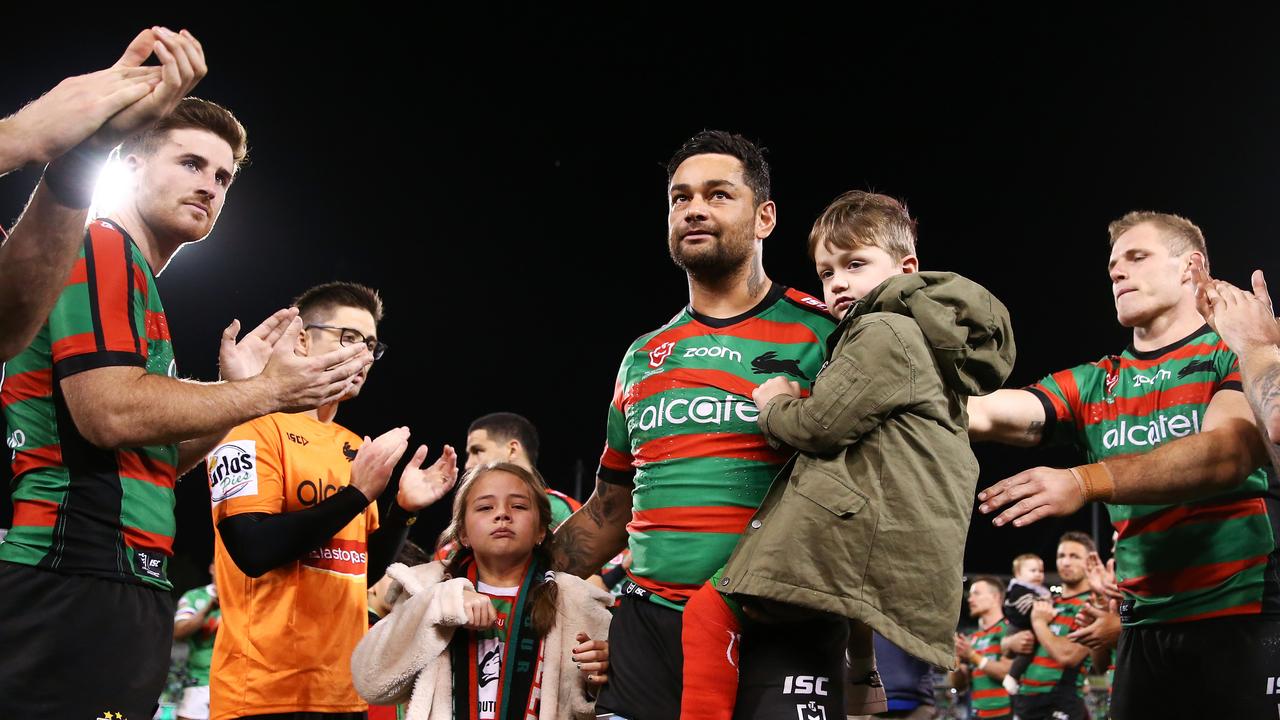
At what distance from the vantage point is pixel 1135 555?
125 inches

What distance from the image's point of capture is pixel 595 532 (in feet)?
10.4

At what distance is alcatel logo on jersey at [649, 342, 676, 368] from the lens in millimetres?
2871

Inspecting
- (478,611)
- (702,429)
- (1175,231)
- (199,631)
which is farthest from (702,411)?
(199,631)

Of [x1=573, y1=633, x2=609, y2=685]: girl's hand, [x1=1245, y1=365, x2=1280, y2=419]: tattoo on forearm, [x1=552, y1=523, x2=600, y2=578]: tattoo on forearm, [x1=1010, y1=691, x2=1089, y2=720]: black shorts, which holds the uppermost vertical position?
[x1=1245, y1=365, x2=1280, y2=419]: tattoo on forearm

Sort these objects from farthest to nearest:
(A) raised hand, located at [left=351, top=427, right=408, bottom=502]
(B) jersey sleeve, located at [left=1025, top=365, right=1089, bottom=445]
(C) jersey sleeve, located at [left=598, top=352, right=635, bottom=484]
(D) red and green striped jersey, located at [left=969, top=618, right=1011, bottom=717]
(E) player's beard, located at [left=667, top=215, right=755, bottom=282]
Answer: (D) red and green striped jersey, located at [left=969, top=618, right=1011, bottom=717] < (B) jersey sleeve, located at [left=1025, top=365, right=1089, bottom=445] < (A) raised hand, located at [left=351, top=427, right=408, bottom=502] < (C) jersey sleeve, located at [left=598, top=352, right=635, bottom=484] < (E) player's beard, located at [left=667, top=215, right=755, bottom=282]

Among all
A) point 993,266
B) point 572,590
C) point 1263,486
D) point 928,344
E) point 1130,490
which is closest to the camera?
point 928,344

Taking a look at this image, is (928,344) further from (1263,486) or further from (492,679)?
(492,679)

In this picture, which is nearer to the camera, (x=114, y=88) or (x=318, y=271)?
(x=114, y=88)

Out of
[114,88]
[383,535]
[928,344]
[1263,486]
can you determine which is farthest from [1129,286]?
[114,88]

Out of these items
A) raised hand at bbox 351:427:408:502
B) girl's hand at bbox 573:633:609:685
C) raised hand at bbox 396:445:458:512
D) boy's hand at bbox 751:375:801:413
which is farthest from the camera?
raised hand at bbox 396:445:458:512

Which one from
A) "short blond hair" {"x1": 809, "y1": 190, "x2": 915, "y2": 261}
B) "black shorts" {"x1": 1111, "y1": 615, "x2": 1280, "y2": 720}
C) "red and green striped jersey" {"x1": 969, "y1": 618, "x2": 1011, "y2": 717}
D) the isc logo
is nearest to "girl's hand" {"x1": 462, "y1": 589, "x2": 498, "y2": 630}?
the isc logo

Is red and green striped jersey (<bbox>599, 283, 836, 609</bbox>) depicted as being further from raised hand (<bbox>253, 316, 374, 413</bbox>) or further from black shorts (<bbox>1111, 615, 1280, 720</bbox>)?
black shorts (<bbox>1111, 615, 1280, 720</bbox>)

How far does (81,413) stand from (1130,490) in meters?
2.72

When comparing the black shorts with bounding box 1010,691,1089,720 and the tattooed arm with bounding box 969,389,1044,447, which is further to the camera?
the black shorts with bounding box 1010,691,1089,720
